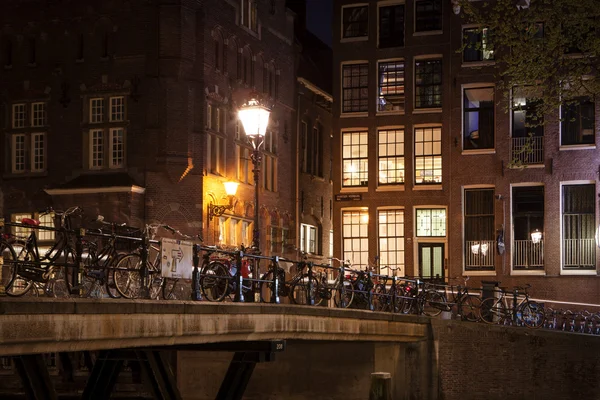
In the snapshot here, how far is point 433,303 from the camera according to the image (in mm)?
31312

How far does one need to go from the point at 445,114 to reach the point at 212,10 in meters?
9.25

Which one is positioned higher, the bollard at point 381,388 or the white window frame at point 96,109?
the white window frame at point 96,109

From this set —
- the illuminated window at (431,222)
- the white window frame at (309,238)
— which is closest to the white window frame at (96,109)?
the white window frame at (309,238)

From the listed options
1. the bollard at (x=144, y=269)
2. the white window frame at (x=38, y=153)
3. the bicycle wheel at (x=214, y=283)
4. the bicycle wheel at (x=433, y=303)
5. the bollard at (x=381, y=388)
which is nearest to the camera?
the bollard at (x=144, y=269)

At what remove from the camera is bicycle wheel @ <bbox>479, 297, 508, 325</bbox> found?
31.4 metres

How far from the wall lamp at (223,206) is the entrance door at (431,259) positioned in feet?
24.9

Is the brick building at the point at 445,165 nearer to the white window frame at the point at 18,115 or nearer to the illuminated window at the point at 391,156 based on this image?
the illuminated window at the point at 391,156

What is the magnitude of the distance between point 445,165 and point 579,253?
207 inches

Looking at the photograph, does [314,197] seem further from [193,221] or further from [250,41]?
[193,221]

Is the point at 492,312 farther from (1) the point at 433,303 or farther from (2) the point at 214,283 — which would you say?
(2) the point at 214,283

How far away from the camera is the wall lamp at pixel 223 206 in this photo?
3394cm

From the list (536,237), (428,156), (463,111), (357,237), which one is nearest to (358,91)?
(428,156)

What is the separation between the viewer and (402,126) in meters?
40.0

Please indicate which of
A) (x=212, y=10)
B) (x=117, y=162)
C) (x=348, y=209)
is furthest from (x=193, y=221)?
(x=348, y=209)
